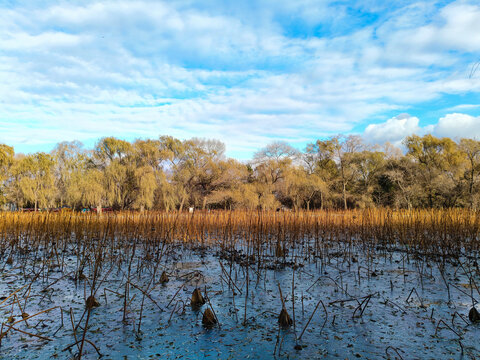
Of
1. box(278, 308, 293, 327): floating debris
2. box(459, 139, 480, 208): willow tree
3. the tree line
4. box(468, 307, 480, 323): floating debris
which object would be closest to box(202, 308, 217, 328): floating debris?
box(278, 308, 293, 327): floating debris

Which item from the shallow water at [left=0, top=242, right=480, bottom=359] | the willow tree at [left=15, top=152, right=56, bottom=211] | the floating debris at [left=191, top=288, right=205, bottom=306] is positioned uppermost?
the willow tree at [left=15, top=152, right=56, bottom=211]

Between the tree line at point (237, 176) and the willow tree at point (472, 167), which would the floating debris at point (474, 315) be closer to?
the tree line at point (237, 176)

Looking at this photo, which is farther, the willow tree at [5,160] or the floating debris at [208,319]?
the willow tree at [5,160]

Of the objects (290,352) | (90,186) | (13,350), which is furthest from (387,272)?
(90,186)

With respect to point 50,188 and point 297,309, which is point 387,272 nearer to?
point 297,309

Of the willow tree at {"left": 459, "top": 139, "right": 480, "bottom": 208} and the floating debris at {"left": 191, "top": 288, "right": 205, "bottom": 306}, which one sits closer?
the floating debris at {"left": 191, "top": 288, "right": 205, "bottom": 306}

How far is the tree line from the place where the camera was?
23.5 metres

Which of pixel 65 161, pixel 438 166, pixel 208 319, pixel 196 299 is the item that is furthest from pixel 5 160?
pixel 438 166

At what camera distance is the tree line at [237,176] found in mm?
23484

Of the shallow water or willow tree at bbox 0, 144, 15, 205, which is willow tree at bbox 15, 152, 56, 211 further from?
the shallow water

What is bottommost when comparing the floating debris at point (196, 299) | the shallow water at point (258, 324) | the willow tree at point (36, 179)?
the shallow water at point (258, 324)

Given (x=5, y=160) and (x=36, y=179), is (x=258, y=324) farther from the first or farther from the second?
(x=36, y=179)

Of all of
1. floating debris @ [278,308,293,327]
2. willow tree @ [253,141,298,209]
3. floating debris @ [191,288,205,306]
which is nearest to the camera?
floating debris @ [278,308,293,327]

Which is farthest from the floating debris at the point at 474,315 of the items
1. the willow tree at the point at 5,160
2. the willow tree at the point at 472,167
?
the willow tree at the point at 5,160
